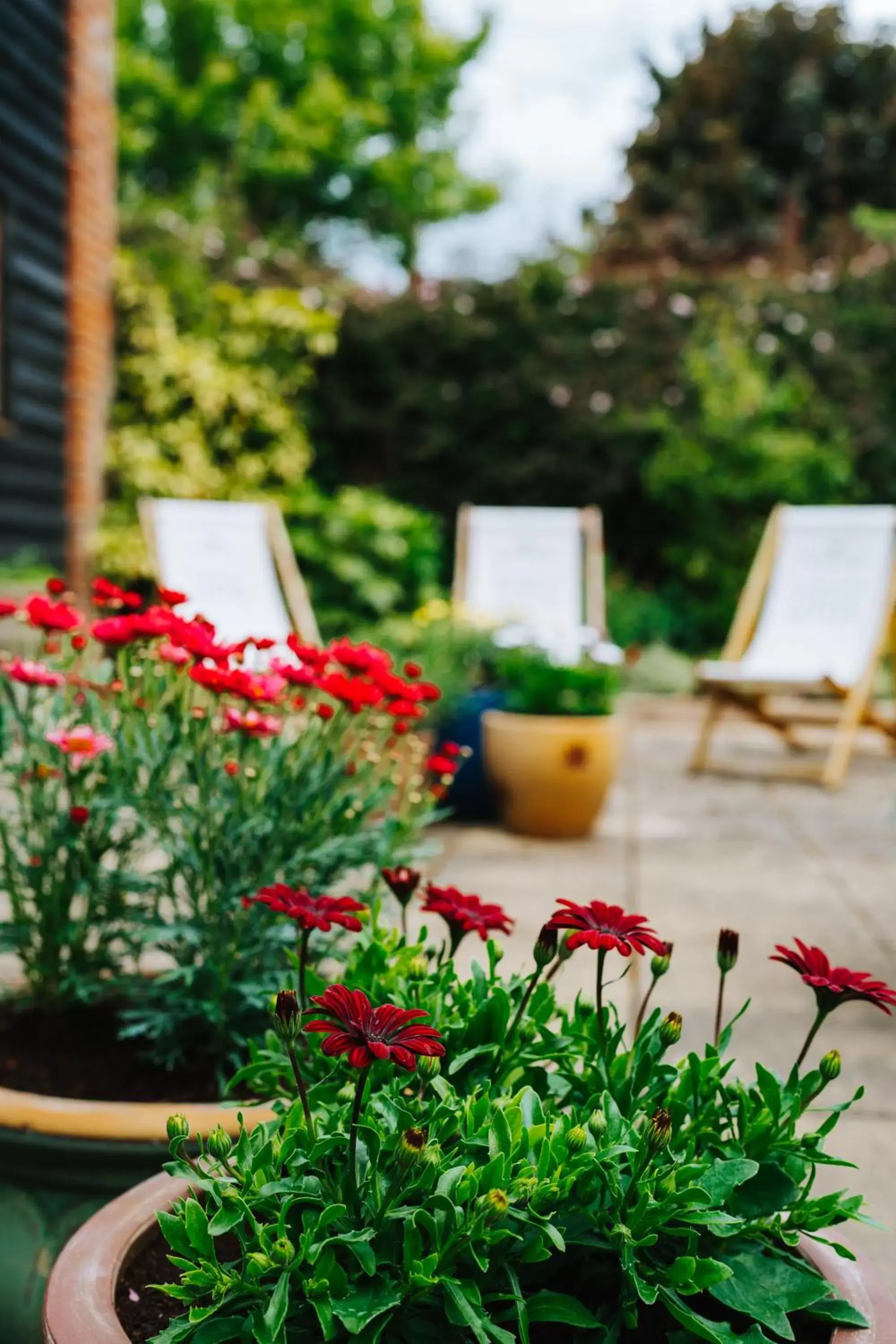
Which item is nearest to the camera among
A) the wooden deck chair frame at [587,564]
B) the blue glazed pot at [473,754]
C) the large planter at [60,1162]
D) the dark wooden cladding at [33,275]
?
the large planter at [60,1162]

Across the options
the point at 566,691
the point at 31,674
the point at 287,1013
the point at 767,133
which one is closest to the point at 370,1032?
the point at 287,1013

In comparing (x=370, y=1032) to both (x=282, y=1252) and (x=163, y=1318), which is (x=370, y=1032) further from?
(x=163, y=1318)

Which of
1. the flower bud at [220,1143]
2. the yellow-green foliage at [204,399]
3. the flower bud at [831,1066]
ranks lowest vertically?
the flower bud at [220,1143]

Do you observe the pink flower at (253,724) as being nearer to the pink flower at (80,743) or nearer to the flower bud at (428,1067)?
the pink flower at (80,743)

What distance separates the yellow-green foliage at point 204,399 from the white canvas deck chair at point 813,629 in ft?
9.61

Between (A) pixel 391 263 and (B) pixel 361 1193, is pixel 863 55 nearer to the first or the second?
(A) pixel 391 263

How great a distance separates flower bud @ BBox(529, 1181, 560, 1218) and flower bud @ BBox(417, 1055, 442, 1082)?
10 centimetres

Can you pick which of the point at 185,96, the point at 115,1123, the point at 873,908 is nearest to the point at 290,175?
the point at 185,96

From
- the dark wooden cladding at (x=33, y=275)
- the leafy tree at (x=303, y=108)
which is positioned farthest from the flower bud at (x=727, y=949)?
the leafy tree at (x=303, y=108)

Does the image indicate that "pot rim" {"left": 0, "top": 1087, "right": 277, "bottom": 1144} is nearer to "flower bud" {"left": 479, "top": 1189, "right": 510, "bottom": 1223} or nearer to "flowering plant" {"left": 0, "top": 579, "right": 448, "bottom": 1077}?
"flowering plant" {"left": 0, "top": 579, "right": 448, "bottom": 1077}

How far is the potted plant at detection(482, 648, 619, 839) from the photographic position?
3.47 metres

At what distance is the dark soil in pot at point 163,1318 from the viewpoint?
0.88m

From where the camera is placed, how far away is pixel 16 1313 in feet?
3.65

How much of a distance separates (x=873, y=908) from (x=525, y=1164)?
2206mm
